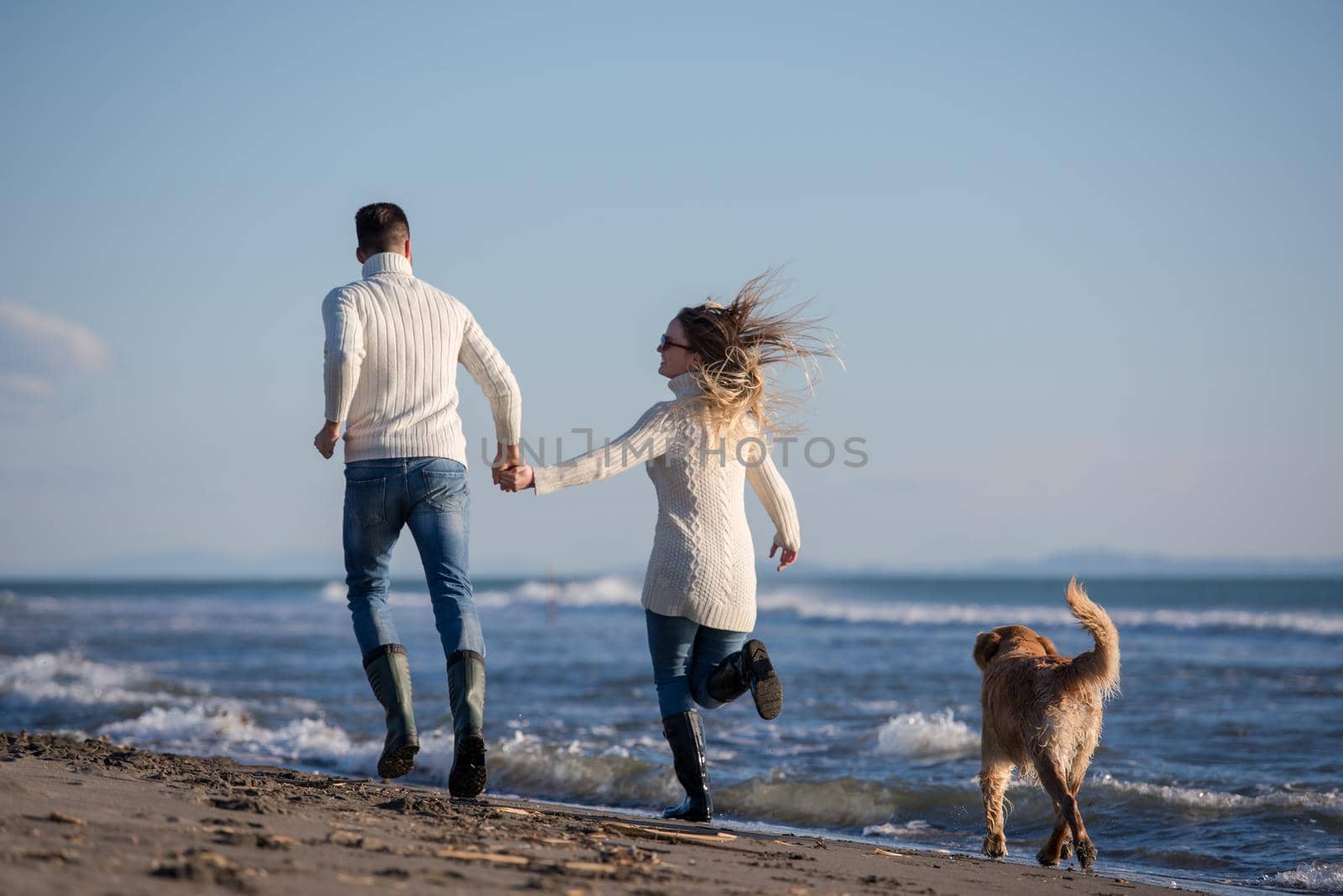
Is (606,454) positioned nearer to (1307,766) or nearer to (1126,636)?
(1307,766)

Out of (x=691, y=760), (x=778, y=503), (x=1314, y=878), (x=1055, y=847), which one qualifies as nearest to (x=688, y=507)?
(x=778, y=503)

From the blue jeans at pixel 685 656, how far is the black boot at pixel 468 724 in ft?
2.27

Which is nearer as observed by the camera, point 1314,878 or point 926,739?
point 1314,878

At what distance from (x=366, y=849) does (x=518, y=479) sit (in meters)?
1.60

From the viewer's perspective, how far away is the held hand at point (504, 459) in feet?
14.8

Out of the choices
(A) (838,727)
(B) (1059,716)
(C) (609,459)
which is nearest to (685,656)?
A: (C) (609,459)

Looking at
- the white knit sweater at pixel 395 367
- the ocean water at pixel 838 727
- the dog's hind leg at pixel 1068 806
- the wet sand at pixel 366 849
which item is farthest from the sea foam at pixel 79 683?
the dog's hind leg at pixel 1068 806

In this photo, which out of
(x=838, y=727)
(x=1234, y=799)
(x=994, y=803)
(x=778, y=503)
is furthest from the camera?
(x=838, y=727)

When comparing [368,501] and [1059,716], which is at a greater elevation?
[368,501]

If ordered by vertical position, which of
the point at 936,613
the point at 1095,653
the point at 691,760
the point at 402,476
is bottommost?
the point at 936,613

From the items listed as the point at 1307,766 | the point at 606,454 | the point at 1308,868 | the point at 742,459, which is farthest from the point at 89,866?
the point at 1307,766

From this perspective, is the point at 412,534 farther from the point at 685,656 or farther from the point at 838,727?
the point at 838,727

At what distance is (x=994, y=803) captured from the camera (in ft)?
17.3

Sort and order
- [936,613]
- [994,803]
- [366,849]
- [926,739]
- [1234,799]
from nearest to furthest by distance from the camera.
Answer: [366,849] < [994,803] < [1234,799] < [926,739] < [936,613]
